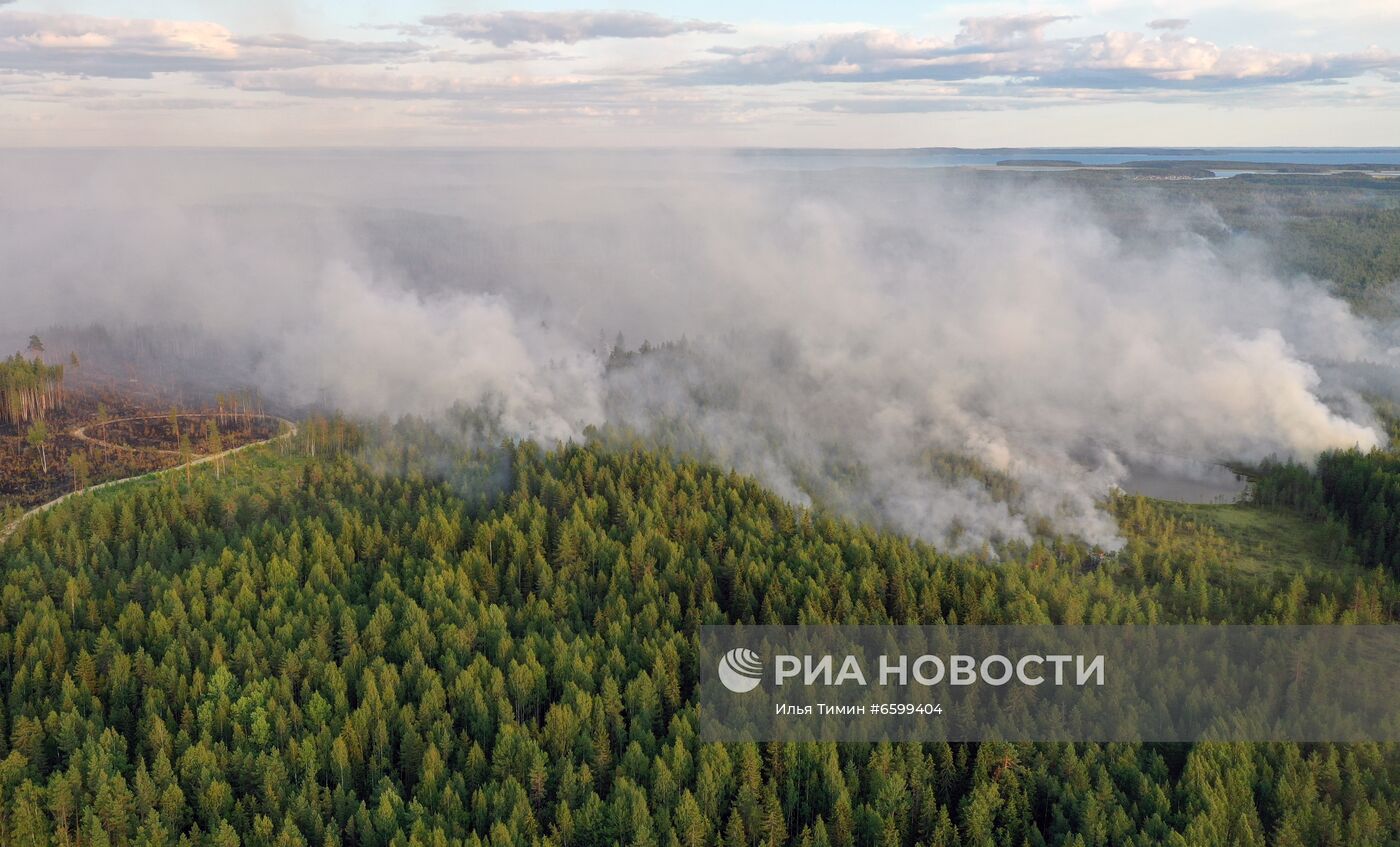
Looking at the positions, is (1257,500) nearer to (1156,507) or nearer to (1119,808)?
(1156,507)

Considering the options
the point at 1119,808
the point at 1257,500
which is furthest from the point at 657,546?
the point at 1257,500

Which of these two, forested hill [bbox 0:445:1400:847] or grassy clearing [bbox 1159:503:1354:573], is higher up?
forested hill [bbox 0:445:1400:847]
